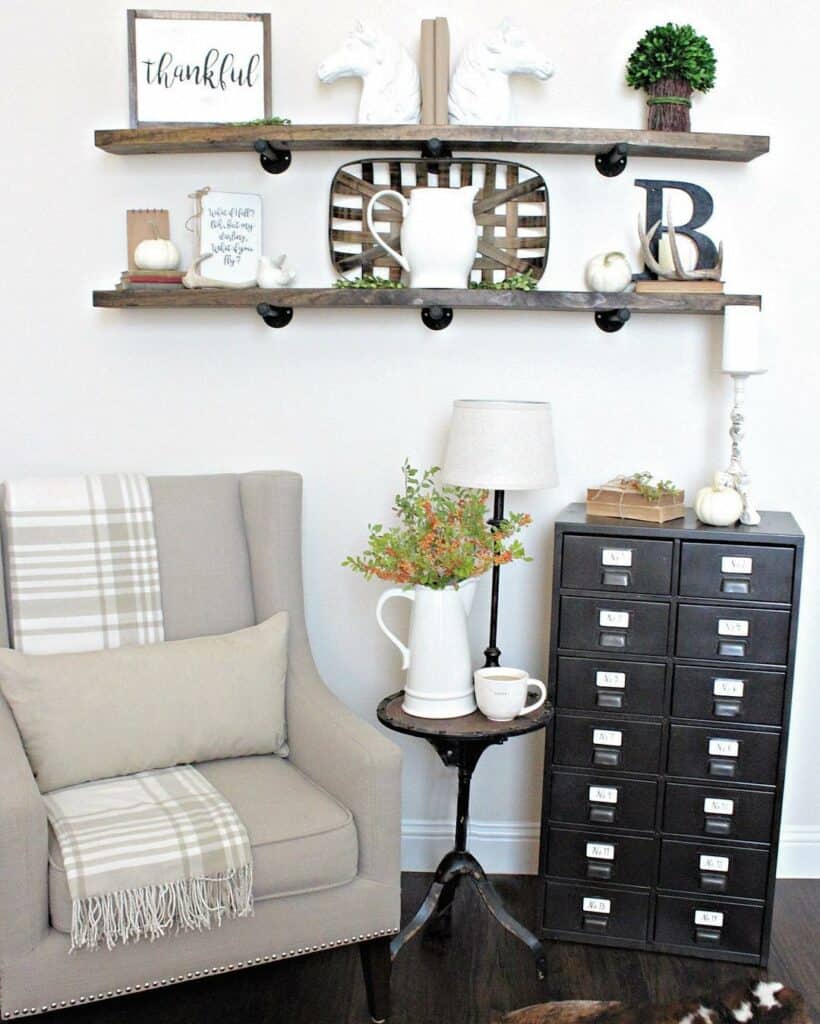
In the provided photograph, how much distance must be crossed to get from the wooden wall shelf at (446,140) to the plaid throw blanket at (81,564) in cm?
77

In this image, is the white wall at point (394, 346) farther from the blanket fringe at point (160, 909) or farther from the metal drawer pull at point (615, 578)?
the blanket fringe at point (160, 909)

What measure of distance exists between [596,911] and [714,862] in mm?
282

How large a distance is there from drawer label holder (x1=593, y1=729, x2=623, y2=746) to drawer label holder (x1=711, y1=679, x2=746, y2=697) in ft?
0.76

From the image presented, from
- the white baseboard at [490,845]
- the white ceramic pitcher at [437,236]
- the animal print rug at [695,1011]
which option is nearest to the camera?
the animal print rug at [695,1011]

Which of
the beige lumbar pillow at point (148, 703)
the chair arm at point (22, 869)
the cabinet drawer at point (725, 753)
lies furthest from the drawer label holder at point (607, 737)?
the chair arm at point (22, 869)

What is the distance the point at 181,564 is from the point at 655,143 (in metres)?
1.38

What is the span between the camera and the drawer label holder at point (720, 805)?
7.84ft

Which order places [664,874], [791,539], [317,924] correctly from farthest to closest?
[664,874] < [791,539] < [317,924]

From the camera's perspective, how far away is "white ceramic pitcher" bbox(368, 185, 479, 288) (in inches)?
94.6

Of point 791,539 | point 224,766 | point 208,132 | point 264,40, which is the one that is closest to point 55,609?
point 224,766

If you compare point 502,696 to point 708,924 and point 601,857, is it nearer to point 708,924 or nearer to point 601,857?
point 601,857

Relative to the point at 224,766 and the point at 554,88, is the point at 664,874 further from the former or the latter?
the point at 554,88

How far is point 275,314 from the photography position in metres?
2.62

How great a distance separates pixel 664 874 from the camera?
7.98ft
